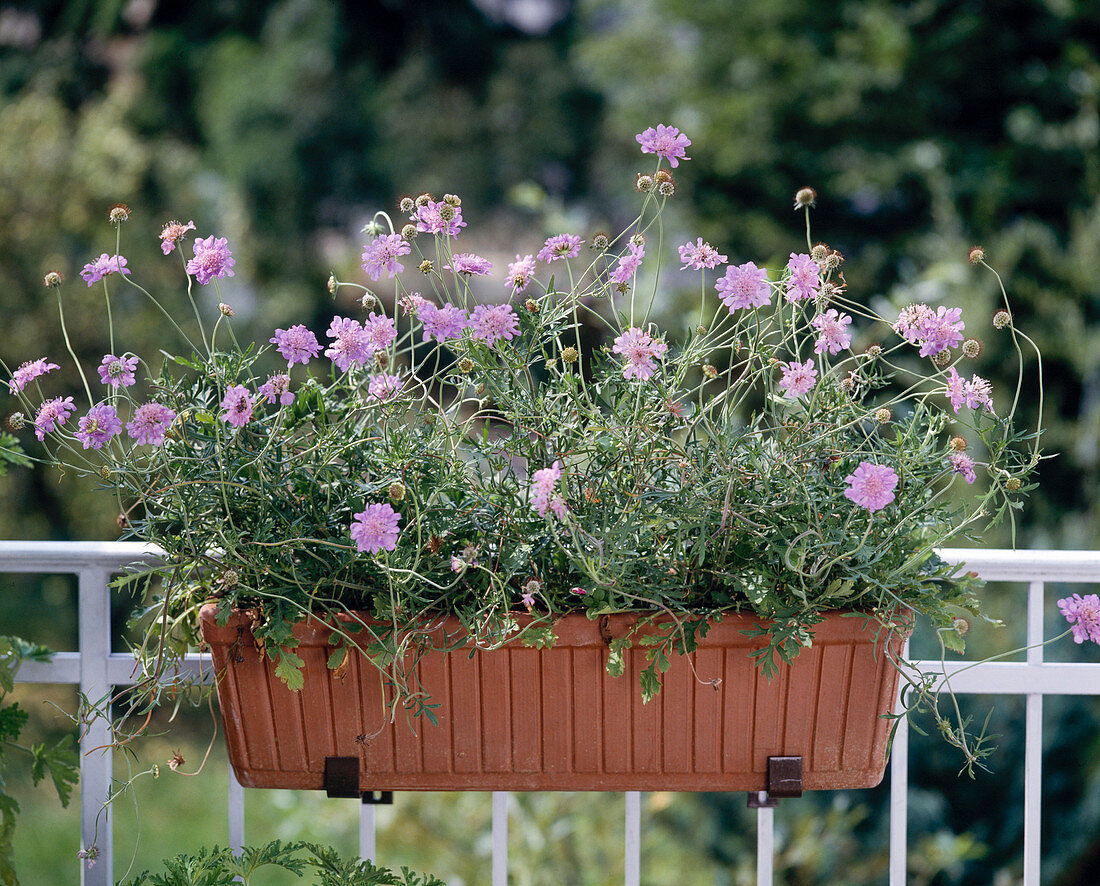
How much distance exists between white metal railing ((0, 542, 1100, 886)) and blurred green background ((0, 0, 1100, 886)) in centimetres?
88

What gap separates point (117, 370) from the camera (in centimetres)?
93

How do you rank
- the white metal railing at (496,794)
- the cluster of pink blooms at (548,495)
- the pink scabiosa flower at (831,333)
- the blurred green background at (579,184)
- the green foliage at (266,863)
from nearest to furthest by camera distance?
the cluster of pink blooms at (548,495) → the pink scabiosa flower at (831,333) → the green foliage at (266,863) → the white metal railing at (496,794) → the blurred green background at (579,184)

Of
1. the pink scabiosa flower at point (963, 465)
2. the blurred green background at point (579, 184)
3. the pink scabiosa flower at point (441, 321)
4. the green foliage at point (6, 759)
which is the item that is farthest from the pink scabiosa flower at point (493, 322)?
the blurred green background at point (579, 184)

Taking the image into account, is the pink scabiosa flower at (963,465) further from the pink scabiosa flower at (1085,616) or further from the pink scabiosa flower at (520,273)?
the pink scabiosa flower at (520,273)

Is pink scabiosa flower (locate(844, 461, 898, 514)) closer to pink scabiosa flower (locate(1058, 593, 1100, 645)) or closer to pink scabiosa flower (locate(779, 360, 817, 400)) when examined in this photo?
Answer: pink scabiosa flower (locate(779, 360, 817, 400))

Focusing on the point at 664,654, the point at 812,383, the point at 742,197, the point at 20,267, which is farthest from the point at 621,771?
the point at 20,267

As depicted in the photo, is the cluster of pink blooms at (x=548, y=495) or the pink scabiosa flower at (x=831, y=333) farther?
the pink scabiosa flower at (x=831, y=333)

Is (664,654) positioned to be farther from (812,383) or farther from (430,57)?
(430,57)

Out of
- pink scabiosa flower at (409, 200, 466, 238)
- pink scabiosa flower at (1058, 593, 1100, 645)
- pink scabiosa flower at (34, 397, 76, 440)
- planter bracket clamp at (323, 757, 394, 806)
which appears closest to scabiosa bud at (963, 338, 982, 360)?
pink scabiosa flower at (1058, 593, 1100, 645)

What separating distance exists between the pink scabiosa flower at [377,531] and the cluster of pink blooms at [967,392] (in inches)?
20.5

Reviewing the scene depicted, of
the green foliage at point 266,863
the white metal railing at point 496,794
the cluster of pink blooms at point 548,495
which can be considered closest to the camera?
the cluster of pink blooms at point 548,495

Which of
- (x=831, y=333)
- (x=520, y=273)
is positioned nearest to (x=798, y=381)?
(x=831, y=333)

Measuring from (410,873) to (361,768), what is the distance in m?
0.19

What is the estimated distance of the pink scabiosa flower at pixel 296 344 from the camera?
95 centimetres
